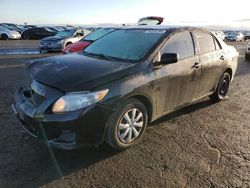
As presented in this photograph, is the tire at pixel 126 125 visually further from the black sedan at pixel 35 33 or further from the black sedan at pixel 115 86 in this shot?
the black sedan at pixel 35 33

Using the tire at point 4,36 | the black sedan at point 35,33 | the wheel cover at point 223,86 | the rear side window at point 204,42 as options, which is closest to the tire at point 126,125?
the rear side window at point 204,42

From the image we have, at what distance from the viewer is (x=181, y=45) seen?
4.88 metres

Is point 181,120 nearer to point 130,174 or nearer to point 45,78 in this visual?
point 130,174

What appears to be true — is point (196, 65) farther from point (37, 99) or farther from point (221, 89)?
point (37, 99)

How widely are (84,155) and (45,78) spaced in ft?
3.73

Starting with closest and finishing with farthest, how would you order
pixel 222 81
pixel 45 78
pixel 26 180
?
pixel 26 180 → pixel 45 78 → pixel 222 81

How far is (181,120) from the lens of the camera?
17.1ft

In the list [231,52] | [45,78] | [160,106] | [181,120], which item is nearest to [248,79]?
[231,52]

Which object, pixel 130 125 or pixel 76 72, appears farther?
pixel 130 125

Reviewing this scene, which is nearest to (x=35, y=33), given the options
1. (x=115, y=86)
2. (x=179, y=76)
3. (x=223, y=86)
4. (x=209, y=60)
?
(x=223, y=86)

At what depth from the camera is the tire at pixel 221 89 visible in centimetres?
622

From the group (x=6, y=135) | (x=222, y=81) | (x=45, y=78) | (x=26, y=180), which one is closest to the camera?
(x=26, y=180)

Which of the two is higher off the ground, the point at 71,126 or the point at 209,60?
the point at 209,60

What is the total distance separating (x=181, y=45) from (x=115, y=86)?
1.82 meters
